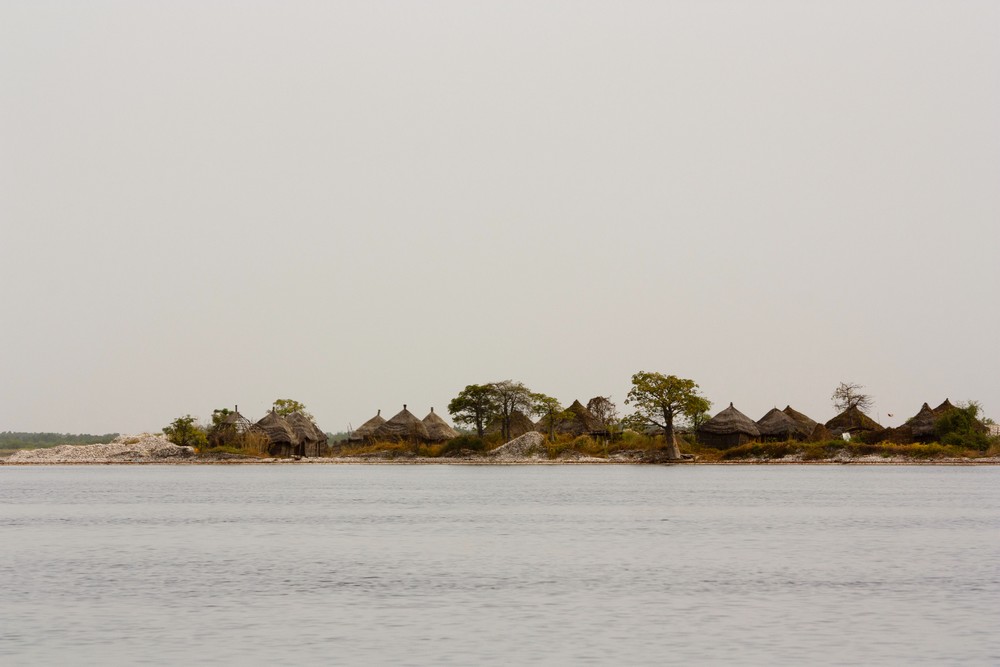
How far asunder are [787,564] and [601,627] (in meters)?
Result: 10.5

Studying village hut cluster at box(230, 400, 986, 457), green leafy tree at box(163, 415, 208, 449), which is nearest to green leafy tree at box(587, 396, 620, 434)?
village hut cluster at box(230, 400, 986, 457)

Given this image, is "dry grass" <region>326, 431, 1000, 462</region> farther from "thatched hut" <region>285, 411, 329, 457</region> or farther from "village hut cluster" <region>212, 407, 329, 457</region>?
"village hut cluster" <region>212, 407, 329, 457</region>

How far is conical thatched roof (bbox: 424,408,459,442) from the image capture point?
365ft

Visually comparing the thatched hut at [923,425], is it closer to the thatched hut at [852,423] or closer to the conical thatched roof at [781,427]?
the thatched hut at [852,423]

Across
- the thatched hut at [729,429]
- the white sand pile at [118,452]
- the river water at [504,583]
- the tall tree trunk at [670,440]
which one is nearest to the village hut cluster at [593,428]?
the thatched hut at [729,429]

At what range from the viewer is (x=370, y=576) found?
26.0 m

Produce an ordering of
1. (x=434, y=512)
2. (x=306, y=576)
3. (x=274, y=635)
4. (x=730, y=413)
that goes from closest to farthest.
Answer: (x=274, y=635), (x=306, y=576), (x=434, y=512), (x=730, y=413)

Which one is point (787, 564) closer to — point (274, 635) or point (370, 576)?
point (370, 576)

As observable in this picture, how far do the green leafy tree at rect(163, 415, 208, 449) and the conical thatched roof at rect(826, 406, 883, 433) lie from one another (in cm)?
6033

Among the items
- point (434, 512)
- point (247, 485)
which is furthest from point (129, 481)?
point (434, 512)

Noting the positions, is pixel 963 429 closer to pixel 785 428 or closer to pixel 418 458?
pixel 785 428

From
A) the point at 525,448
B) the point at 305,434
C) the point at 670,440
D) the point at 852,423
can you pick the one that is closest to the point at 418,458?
the point at 305,434

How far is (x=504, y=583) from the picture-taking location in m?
25.0

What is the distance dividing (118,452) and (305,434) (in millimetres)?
23796
